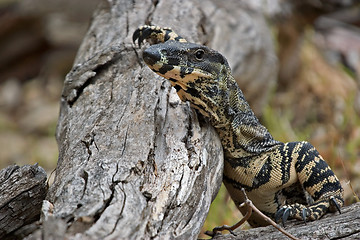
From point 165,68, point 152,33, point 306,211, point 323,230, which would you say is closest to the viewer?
point 323,230

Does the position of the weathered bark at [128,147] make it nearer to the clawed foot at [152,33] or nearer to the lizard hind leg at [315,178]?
the clawed foot at [152,33]

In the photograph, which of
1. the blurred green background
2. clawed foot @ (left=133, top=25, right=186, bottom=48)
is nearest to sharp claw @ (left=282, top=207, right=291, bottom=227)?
the blurred green background

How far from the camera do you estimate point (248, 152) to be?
463 cm

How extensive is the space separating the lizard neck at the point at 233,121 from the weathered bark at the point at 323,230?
2.67 ft

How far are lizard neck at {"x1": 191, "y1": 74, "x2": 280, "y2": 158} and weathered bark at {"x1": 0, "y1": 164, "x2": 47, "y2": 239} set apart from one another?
1476mm

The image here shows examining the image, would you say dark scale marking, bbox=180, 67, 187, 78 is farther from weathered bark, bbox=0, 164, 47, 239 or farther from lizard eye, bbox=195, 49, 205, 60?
weathered bark, bbox=0, 164, 47, 239

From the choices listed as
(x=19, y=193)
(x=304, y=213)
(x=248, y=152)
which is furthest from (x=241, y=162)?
(x=19, y=193)

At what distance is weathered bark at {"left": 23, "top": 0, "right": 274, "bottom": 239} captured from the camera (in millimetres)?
3127

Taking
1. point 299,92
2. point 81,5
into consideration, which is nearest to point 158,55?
point 299,92

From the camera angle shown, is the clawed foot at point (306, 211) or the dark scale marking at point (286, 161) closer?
the clawed foot at point (306, 211)

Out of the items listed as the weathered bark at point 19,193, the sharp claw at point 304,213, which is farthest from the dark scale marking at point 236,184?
the weathered bark at point 19,193

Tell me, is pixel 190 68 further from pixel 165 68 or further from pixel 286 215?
pixel 286 215

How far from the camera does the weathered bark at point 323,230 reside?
3.75m

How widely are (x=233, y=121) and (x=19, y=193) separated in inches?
76.5
